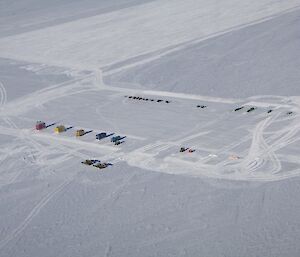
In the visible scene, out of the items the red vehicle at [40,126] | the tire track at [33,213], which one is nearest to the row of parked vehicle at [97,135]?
the red vehicle at [40,126]

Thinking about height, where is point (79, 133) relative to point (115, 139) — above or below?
above

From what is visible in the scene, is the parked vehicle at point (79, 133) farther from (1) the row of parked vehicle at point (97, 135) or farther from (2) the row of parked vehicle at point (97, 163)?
(2) the row of parked vehicle at point (97, 163)

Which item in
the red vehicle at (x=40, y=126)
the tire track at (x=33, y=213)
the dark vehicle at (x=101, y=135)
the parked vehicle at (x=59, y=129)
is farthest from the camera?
the red vehicle at (x=40, y=126)

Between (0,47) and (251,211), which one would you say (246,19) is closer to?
(0,47)

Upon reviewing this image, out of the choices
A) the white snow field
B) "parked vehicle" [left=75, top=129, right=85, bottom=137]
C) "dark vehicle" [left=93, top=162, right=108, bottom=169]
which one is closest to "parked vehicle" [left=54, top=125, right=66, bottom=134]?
the white snow field

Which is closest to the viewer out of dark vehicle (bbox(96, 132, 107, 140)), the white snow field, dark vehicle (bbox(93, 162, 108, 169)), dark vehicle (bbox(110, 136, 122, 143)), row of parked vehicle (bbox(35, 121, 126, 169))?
the white snow field

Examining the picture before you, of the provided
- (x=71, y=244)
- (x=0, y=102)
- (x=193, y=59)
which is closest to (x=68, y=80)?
(x=0, y=102)

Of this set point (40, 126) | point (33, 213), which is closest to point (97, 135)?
point (40, 126)

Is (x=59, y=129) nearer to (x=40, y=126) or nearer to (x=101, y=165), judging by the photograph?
(x=40, y=126)

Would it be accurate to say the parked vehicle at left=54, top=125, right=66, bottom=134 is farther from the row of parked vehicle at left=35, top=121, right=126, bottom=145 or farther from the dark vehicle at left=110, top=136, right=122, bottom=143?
the dark vehicle at left=110, top=136, right=122, bottom=143
